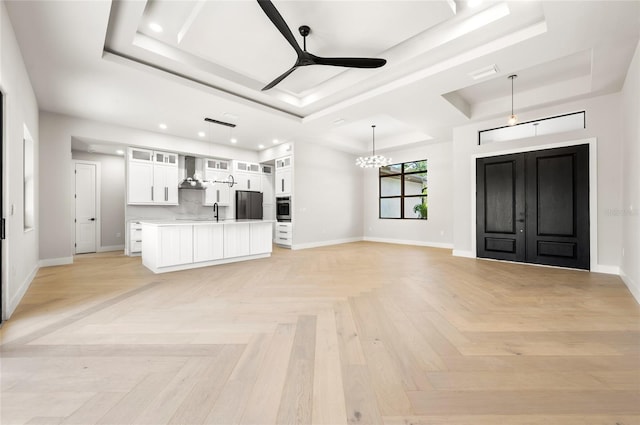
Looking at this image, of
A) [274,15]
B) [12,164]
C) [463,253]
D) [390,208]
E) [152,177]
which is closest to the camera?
[274,15]

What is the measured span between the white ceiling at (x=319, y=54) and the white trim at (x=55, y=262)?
2.97 metres

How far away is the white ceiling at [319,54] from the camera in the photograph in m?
2.96

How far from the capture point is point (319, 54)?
13.1 feet

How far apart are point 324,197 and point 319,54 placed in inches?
194

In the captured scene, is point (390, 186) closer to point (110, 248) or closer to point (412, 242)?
point (412, 242)

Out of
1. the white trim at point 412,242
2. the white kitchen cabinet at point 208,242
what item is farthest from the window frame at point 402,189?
the white kitchen cabinet at point 208,242

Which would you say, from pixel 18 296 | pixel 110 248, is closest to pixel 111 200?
pixel 110 248

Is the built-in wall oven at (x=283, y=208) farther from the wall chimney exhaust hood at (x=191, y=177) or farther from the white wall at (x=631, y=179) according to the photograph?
the white wall at (x=631, y=179)

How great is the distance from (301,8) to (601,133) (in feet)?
17.6

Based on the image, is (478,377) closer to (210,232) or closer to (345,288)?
(345,288)

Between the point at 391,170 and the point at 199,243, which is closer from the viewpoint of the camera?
the point at 199,243

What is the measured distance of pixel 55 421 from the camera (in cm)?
135

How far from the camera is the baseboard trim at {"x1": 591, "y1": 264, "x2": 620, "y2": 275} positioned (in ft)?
14.7

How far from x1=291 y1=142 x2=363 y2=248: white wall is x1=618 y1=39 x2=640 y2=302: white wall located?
6.27 metres
